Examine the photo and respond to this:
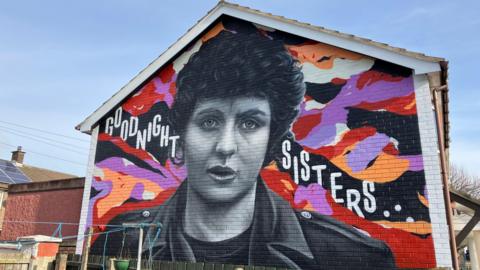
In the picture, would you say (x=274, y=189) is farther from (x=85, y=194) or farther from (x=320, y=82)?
(x=85, y=194)

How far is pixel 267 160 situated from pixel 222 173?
50.2 inches

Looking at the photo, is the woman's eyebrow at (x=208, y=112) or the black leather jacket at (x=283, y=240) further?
the woman's eyebrow at (x=208, y=112)

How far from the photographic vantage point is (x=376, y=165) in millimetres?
8203

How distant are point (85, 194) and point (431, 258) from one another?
9470 mm

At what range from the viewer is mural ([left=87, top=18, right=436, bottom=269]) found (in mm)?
8070

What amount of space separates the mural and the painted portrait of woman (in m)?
0.03

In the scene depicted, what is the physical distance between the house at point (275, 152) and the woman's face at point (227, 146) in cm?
3

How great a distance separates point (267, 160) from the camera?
9445mm

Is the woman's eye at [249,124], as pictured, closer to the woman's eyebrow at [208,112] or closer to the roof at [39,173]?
the woman's eyebrow at [208,112]

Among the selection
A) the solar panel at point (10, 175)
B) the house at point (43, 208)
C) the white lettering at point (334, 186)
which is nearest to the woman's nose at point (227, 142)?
the white lettering at point (334, 186)

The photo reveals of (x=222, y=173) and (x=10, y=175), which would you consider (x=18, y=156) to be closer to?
(x=10, y=175)

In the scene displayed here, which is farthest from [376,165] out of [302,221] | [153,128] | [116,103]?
[116,103]

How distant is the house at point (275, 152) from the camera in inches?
314

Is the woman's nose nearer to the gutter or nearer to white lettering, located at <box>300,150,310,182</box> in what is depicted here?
white lettering, located at <box>300,150,310,182</box>
